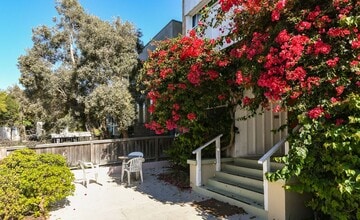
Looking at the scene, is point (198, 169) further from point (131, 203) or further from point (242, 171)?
point (131, 203)

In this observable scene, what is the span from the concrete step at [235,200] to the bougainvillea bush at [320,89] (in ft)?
4.29

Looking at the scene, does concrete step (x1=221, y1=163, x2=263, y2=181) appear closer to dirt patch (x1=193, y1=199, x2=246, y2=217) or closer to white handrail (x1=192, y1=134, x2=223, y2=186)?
white handrail (x1=192, y1=134, x2=223, y2=186)

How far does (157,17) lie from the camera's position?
1659 centimetres

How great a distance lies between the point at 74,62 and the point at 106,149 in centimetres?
512

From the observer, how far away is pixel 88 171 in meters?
10.1

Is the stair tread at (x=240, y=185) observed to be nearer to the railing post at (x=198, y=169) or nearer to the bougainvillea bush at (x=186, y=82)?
the railing post at (x=198, y=169)

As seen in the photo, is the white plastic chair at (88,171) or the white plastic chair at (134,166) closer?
the white plastic chair at (88,171)

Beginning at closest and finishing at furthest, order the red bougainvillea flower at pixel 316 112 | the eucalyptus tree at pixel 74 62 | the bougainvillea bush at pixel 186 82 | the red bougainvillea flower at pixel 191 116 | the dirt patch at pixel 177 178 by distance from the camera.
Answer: the red bougainvillea flower at pixel 316 112 → the bougainvillea bush at pixel 186 82 → the red bougainvillea flower at pixel 191 116 → the dirt patch at pixel 177 178 → the eucalyptus tree at pixel 74 62

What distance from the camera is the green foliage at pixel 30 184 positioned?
538 cm

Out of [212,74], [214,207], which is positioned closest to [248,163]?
[214,207]

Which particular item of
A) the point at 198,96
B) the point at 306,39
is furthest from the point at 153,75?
the point at 306,39

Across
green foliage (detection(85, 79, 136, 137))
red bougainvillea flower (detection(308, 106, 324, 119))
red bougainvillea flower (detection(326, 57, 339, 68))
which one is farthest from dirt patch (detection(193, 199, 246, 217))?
green foliage (detection(85, 79, 136, 137))

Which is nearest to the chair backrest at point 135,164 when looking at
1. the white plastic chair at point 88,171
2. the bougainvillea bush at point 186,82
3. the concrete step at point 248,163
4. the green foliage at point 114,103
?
the white plastic chair at point 88,171

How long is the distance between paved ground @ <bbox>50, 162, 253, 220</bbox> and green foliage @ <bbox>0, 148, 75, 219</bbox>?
465 mm
